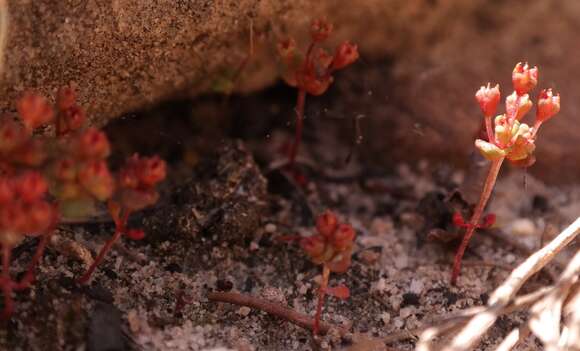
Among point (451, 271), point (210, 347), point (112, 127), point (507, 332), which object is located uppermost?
point (112, 127)

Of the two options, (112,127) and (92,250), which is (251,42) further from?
(92,250)

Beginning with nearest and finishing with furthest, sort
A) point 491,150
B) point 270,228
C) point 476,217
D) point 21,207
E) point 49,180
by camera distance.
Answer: point 21,207
point 49,180
point 491,150
point 476,217
point 270,228

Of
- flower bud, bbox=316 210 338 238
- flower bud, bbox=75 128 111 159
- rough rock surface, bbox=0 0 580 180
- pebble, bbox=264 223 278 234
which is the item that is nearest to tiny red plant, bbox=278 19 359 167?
rough rock surface, bbox=0 0 580 180

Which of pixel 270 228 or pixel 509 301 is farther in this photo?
pixel 270 228

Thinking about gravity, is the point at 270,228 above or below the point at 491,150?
below

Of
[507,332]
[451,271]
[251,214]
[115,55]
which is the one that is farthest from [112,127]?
[507,332]

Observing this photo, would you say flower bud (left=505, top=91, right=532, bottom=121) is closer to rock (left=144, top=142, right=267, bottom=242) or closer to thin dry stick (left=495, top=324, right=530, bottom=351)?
thin dry stick (left=495, top=324, right=530, bottom=351)

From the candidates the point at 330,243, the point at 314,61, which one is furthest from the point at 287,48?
the point at 330,243

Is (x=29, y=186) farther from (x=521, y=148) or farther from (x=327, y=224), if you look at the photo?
(x=521, y=148)
